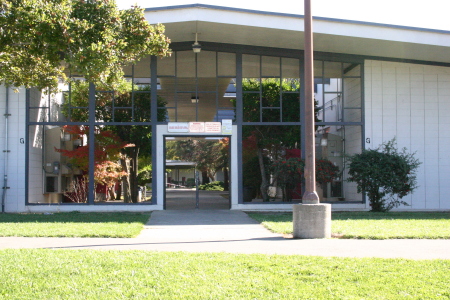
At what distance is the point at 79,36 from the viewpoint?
28.0 ft

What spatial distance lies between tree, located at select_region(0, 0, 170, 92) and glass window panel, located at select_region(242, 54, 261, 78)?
30.4 feet

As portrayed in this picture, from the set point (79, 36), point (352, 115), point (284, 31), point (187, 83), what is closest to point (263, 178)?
point (352, 115)

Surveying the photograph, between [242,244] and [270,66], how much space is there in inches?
406

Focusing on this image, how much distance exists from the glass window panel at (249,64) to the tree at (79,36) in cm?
926

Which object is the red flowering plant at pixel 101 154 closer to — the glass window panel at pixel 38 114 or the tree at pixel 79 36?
the glass window panel at pixel 38 114

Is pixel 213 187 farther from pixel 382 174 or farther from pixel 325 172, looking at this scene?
pixel 382 174

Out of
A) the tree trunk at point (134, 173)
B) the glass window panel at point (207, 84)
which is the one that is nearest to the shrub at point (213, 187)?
the tree trunk at point (134, 173)

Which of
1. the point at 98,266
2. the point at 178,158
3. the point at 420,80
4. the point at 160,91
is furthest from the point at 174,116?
the point at 178,158

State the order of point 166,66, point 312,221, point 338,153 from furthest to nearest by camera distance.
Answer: point 338,153 < point 166,66 < point 312,221

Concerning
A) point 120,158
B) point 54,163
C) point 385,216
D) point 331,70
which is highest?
point 331,70

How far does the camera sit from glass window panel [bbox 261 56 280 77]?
18641 mm

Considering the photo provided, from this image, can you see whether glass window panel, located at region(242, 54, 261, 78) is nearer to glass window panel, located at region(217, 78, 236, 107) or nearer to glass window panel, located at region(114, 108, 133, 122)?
glass window panel, located at region(217, 78, 236, 107)

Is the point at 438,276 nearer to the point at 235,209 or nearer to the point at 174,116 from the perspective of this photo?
the point at 235,209

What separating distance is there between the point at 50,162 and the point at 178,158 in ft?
102
